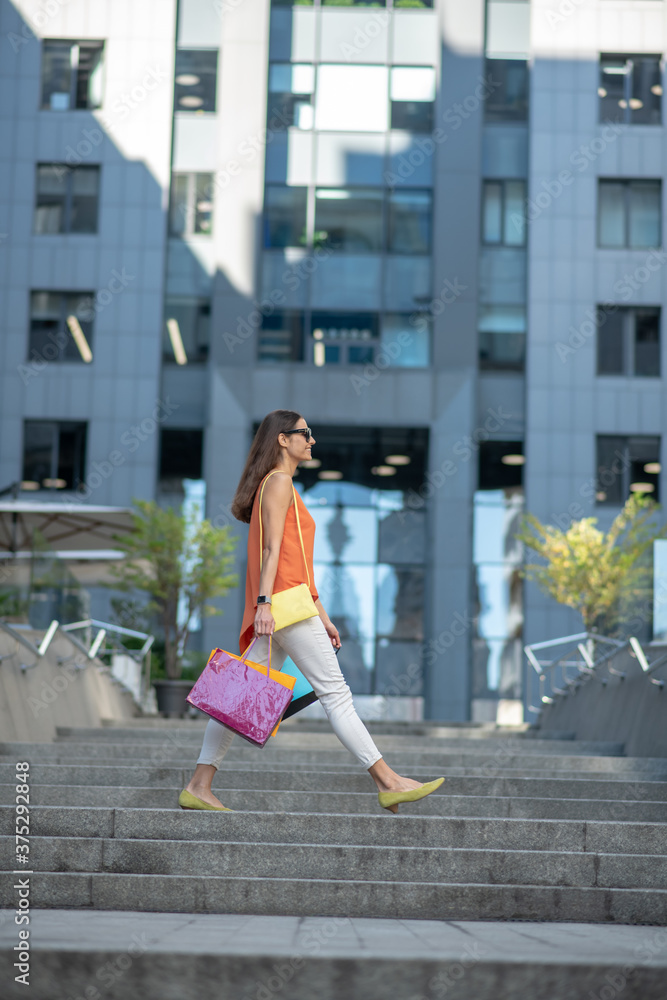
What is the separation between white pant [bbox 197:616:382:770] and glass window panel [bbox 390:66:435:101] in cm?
2458

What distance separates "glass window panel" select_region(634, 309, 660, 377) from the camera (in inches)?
1096

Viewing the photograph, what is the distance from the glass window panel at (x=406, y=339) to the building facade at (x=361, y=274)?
2.5 inches

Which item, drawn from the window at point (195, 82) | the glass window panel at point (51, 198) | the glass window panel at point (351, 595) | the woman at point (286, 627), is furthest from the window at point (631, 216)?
the woman at point (286, 627)

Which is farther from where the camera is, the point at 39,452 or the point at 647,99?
the point at 647,99

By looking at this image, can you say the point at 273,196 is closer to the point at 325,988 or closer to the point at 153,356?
the point at 153,356

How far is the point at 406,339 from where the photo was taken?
27.7m

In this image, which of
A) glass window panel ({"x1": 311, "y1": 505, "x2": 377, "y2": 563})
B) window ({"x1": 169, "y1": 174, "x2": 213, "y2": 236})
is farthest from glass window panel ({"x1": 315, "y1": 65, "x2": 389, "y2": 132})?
glass window panel ({"x1": 311, "y1": 505, "x2": 377, "y2": 563})

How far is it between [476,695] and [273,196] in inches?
477

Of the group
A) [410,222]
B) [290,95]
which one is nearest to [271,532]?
[410,222]

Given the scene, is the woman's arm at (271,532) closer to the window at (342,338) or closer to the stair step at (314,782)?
the stair step at (314,782)

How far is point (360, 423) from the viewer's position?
89.0ft

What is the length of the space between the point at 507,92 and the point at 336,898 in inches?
1046

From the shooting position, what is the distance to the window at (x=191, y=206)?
28.1 m

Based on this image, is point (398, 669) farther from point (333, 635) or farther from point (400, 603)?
point (333, 635)
